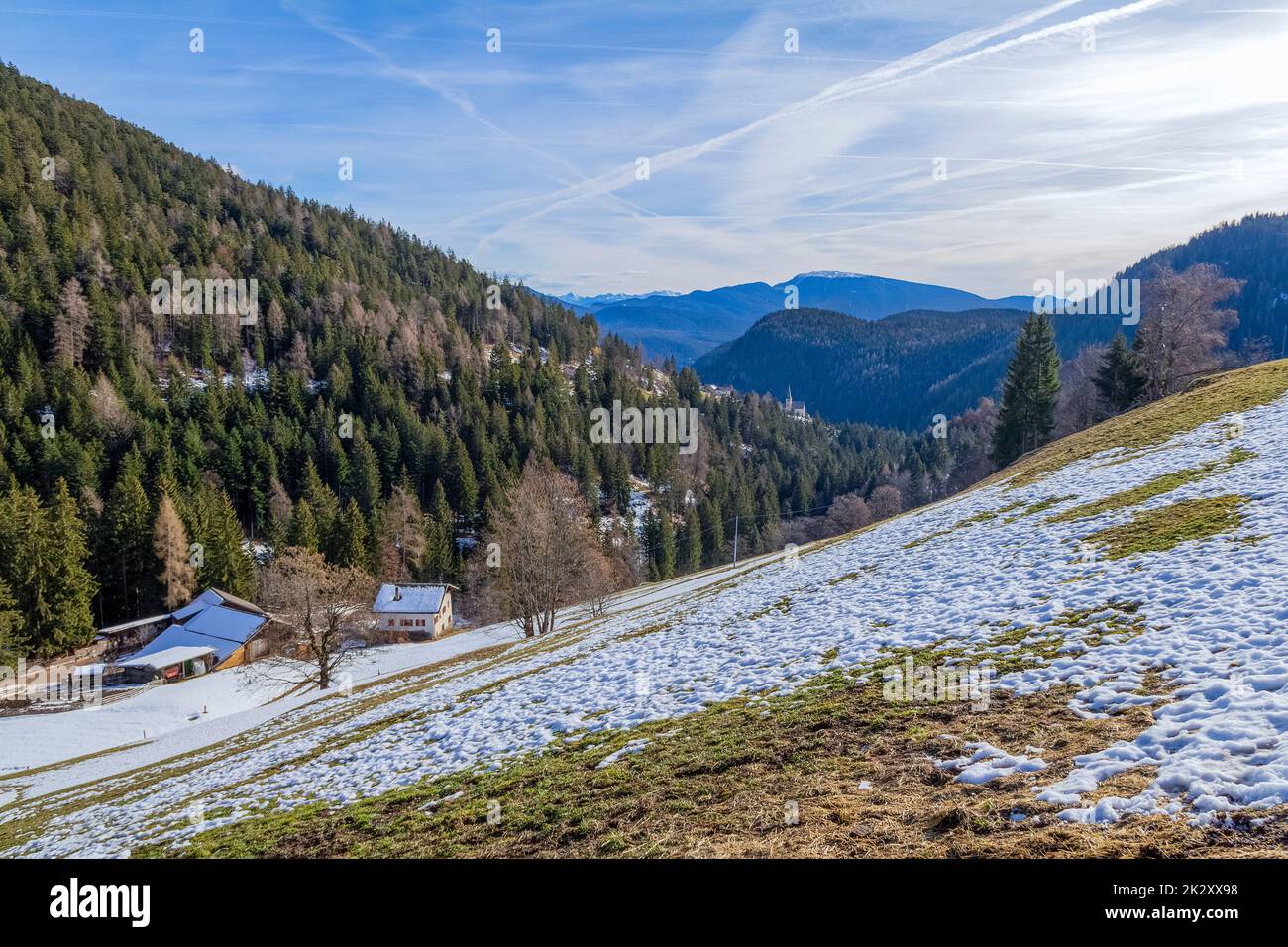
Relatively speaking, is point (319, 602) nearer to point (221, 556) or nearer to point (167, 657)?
point (167, 657)

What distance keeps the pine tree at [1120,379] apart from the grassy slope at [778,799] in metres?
57.3

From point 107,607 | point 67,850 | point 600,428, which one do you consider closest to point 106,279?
point 107,607

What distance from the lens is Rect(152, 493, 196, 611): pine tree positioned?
249ft

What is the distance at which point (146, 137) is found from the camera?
196250 mm

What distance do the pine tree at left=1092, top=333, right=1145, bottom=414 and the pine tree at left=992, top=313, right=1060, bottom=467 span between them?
12.8ft

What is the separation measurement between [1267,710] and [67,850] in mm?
22389

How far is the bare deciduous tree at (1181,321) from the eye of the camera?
4878 cm

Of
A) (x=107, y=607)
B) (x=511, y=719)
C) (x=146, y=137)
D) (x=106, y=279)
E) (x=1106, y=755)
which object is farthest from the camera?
(x=146, y=137)

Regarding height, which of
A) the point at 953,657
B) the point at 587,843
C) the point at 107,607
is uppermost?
the point at 953,657

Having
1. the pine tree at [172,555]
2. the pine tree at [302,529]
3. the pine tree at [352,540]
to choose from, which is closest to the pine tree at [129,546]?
the pine tree at [172,555]

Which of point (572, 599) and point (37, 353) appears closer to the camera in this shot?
point (572, 599)

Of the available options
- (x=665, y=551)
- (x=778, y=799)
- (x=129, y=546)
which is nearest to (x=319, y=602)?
(x=778, y=799)

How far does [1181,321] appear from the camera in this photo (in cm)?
4950
